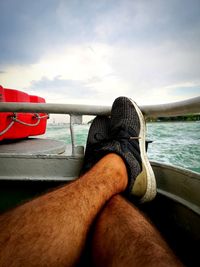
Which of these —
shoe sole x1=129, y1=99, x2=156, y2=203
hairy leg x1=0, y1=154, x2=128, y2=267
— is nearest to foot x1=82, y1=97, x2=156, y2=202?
shoe sole x1=129, y1=99, x2=156, y2=203

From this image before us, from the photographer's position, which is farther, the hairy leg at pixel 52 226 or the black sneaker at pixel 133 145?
the black sneaker at pixel 133 145

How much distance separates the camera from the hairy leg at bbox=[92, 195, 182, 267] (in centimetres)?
53

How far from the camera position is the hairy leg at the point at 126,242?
534 millimetres

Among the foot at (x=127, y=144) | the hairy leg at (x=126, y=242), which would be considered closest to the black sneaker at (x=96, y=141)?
the foot at (x=127, y=144)

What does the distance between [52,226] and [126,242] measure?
10.0 inches

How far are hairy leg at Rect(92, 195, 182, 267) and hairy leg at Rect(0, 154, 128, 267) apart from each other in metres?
0.06

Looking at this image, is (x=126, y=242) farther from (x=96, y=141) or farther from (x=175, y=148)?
(x=175, y=148)

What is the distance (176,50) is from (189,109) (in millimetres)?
4999

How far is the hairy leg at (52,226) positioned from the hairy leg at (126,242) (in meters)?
0.06

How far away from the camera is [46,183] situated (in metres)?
1.36

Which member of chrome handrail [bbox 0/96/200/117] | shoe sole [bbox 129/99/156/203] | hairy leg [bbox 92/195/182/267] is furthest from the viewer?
chrome handrail [bbox 0/96/200/117]

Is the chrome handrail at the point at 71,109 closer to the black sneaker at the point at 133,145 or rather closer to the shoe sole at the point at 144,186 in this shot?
the black sneaker at the point at 133,145

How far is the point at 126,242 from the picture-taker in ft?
1.99

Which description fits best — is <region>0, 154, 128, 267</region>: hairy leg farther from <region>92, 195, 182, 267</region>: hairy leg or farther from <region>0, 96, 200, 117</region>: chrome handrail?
<region>0, 96, 200, 117</region>: chrome handrail
